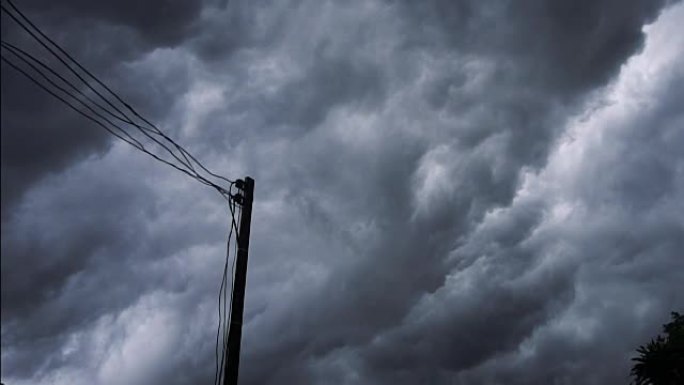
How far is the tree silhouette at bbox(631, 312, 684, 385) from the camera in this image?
58.9 m

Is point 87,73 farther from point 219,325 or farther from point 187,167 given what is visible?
point 219,325

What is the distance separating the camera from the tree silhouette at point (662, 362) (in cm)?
5894

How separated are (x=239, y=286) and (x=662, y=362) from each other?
63.4 m

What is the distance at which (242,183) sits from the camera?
14023mm

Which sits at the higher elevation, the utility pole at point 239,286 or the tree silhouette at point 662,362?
the tree silhouette at point 662,362

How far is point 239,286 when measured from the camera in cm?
1224

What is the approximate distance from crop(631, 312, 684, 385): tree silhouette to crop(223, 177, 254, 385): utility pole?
61530 mm

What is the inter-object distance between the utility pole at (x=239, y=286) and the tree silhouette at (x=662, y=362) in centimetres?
6153

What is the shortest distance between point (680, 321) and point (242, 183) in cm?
7758

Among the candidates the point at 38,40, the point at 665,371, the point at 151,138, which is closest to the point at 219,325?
the point at 151,138

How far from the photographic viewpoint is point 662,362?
198ft

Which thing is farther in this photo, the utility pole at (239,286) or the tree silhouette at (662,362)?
the tree silhouette at (662,362)

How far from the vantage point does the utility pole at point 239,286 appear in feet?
37.9

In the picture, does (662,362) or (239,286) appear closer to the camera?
(239,286)
